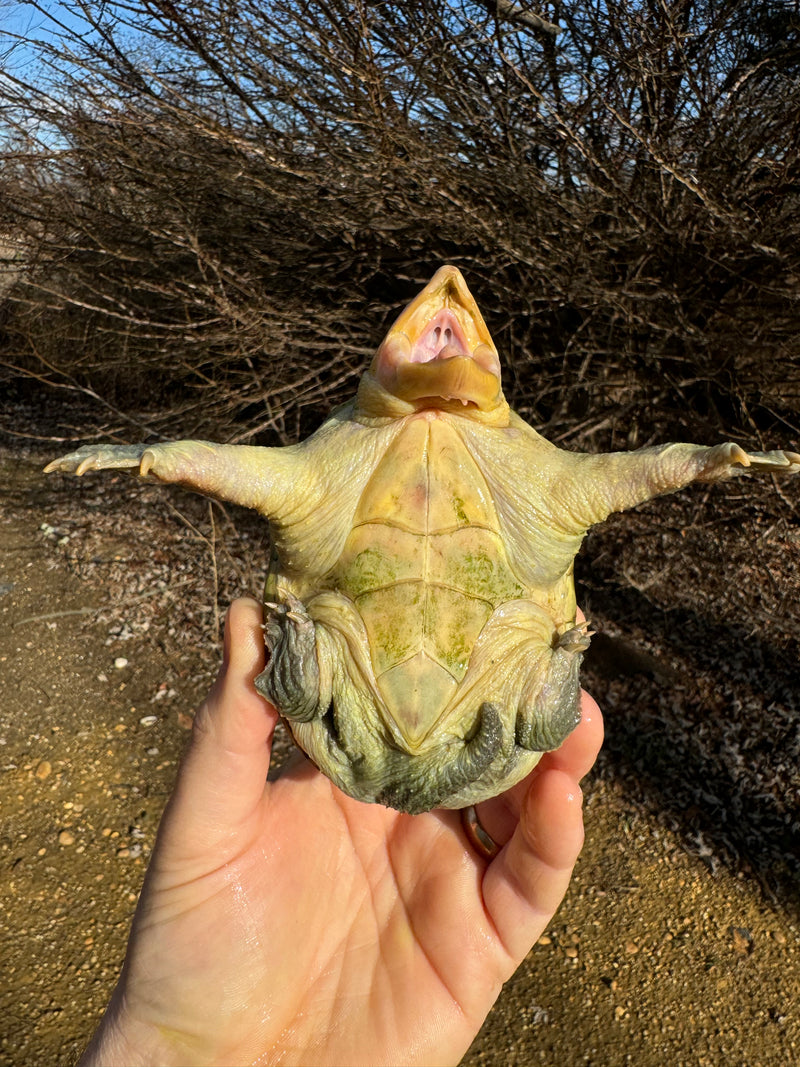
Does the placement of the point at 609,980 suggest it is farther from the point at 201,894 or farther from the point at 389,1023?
the point at 201,894

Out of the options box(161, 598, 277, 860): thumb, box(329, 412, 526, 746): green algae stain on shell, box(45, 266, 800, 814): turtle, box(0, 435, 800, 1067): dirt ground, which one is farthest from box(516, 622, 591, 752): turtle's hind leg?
box(0, 435, 800, 1067): dirt ground

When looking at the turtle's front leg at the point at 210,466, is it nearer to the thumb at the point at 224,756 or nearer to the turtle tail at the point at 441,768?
the thumb at the point at 224,756

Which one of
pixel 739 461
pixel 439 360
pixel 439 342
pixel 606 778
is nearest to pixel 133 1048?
pixel 439 360

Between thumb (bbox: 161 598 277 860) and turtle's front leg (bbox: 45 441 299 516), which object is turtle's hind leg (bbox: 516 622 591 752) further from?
turtle's front leg (bbox: 45 441 299 516)

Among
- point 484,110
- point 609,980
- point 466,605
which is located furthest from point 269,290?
point 609,980

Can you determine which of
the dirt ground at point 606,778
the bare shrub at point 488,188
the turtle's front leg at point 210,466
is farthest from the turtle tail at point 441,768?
the bare shrub at point 488,188

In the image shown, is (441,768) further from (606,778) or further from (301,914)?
(606,778)
